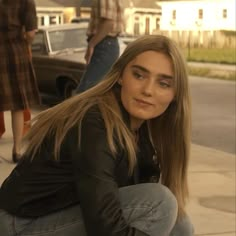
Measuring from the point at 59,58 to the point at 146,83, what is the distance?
360 inches

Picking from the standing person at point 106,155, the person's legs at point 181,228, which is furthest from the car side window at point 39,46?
the standing person at point 106,155

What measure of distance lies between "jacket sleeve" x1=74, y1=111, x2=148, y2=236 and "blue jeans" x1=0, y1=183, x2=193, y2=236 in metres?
0.14

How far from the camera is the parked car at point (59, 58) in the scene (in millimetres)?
11578

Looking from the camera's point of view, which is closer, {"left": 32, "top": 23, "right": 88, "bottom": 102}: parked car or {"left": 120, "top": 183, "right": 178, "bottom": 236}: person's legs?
{"left": 120, "top": 183, "right": 178, "bottom": 236}: person's legs

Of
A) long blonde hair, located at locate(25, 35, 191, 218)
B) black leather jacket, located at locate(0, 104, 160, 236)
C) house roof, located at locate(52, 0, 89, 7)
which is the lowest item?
black leather jacket, located at locate(0, 104, 160, 236)

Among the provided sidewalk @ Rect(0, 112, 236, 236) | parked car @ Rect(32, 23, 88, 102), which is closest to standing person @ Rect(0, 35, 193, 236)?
sidewalk @ Rect(0, 112, 236, 236)

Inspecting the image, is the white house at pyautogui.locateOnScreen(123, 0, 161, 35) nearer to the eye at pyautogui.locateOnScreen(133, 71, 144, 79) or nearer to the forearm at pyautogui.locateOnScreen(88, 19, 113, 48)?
the forearm at pyautogui.locateOnScreen(88, 19, 113, 48)

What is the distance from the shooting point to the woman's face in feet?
A: 9.57

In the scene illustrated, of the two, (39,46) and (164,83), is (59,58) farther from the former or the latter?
(164,83)

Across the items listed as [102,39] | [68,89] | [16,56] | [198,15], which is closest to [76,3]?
[102,39]

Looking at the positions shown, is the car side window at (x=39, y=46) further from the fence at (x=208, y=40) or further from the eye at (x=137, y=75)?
the fence at (x=208, y=40)

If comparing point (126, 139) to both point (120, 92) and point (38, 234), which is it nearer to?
point (120, 92)

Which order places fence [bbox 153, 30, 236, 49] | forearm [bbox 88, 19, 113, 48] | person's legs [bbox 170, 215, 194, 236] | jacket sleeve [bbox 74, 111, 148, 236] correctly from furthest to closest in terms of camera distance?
1. fence [bbox 153, 30, 236, 49]
2. forearm [bbox 88, 19, 113, 48]
3. person's legs [bbox 170, 215, 194, 236]
4. jacket sleeve [bbox 74, 111, 148, 236]

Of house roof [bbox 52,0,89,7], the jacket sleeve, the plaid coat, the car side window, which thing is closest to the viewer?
the jacket sleeve
